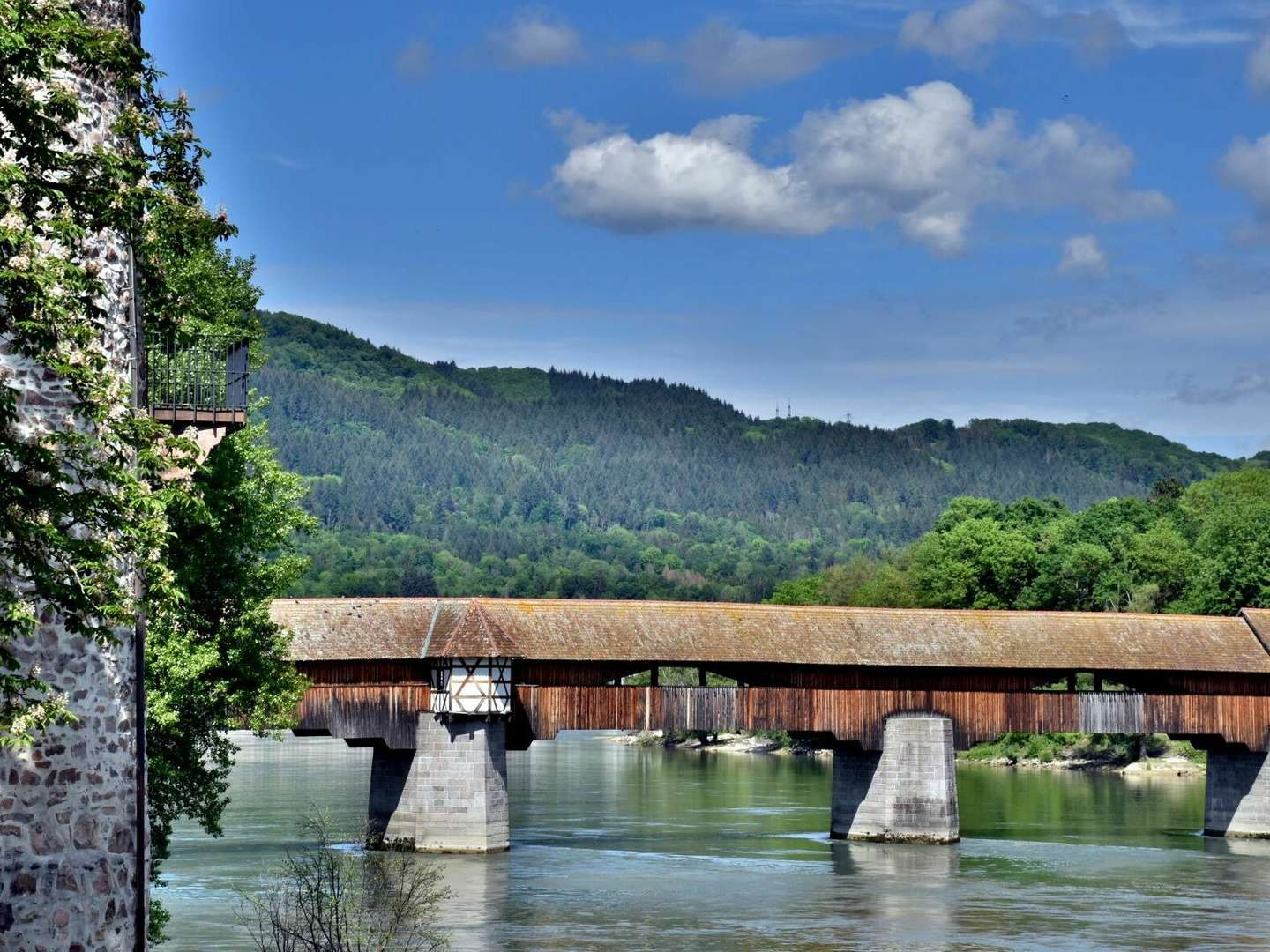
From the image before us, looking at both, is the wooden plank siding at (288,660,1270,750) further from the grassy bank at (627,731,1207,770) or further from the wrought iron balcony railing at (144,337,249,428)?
the grassy bank at (627,731,1207,770)

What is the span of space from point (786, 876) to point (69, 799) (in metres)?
24.6

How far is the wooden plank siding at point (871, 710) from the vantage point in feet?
120

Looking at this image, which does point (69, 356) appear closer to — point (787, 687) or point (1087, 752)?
point (787, 687)

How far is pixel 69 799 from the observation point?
8.99m

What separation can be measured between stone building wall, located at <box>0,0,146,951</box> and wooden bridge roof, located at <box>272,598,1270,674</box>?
26.0 metres

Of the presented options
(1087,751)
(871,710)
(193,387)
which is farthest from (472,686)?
(1087,751)

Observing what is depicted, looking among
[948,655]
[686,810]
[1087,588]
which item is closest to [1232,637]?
[948,655]

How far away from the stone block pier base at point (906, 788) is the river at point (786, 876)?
0.47 m

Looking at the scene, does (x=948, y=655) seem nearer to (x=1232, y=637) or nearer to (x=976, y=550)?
(x=1232, y=637)

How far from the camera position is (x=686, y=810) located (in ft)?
152

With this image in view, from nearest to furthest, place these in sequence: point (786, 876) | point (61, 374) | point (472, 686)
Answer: point (61, 374), point (786, 876), point (472, 686)

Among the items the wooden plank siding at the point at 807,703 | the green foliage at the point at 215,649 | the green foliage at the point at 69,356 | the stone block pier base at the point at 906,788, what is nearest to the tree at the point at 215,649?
the green foliage at the point at 215,649

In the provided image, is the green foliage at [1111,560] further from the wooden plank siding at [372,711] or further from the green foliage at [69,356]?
the green foliage at [69,356]

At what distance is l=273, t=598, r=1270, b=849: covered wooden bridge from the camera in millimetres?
35312
